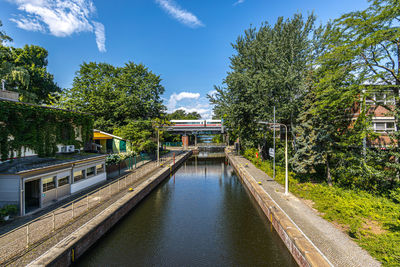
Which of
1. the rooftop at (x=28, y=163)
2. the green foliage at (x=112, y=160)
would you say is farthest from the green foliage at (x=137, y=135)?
the rooftop at (x=28, y=163)

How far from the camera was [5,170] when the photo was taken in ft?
34.4

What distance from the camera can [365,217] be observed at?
9.82 metres

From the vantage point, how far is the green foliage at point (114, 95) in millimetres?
34688

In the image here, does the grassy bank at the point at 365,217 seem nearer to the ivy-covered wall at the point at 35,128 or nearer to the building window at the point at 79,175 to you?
the building window at the point at 79,175

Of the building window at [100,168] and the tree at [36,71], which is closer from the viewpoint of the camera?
the building window at [100,168]

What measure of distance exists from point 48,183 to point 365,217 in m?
18.6

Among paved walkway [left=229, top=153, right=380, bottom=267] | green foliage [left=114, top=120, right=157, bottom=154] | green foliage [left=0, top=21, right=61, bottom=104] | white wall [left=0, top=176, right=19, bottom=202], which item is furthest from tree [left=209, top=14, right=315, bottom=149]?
green foliage [left=0, top=21, right=61, bottom=104]

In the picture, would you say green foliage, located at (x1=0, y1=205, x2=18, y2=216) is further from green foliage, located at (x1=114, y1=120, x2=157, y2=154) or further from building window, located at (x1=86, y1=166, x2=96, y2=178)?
green foliage, located at (x1=114, y1=120, x2=157, y2=154)

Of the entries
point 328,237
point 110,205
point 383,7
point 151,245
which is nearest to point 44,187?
point 110,205

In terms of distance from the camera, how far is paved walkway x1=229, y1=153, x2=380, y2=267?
6.87 meters

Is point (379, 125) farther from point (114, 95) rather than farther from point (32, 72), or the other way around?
point (32, 72)

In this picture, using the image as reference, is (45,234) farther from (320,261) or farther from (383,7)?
(383,7)

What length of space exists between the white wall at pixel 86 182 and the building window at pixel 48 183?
169cm

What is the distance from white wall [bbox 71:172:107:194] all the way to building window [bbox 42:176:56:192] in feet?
5.53
